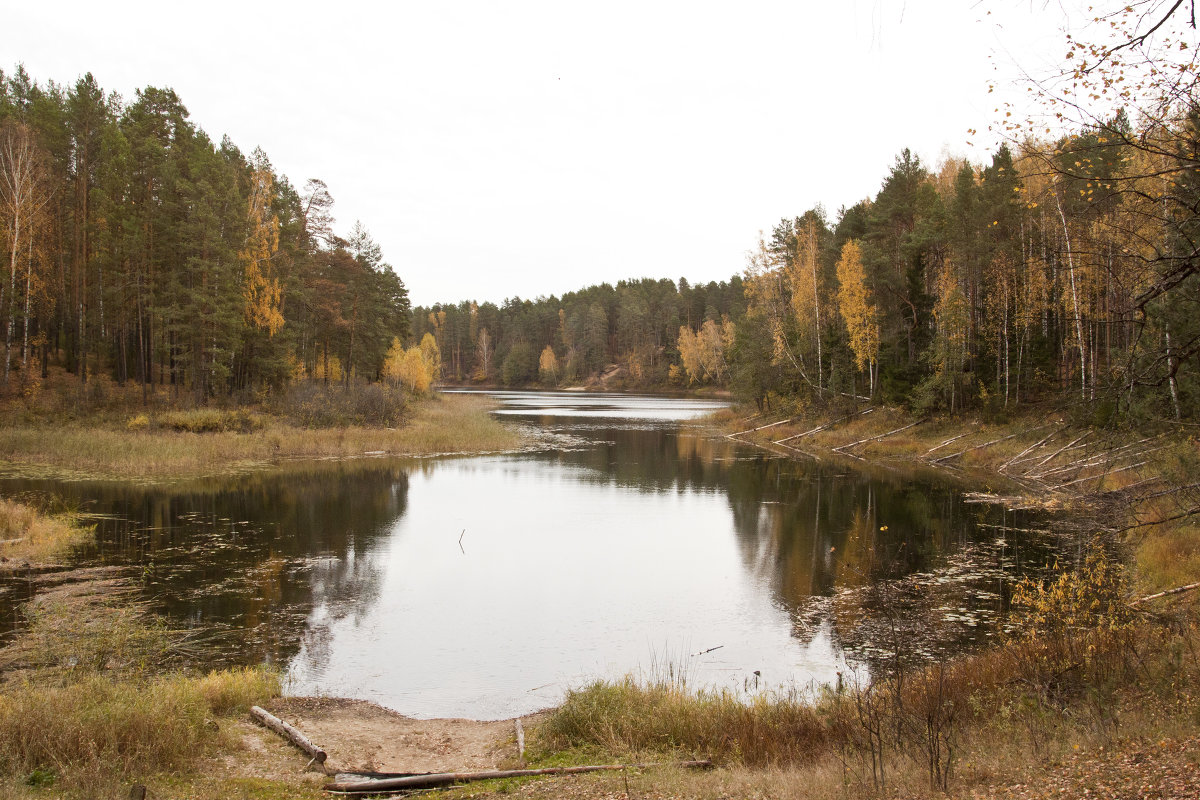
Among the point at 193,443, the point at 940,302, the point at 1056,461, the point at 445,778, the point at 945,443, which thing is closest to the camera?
the point at 445,778

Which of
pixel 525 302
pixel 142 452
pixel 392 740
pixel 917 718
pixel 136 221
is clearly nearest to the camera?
pixel 917 718

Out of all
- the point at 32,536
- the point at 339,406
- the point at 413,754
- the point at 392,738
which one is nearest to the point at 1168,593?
the point at 413,754

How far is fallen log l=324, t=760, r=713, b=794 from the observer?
22.4 ft

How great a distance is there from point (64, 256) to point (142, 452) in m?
15.2

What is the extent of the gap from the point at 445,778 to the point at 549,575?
10341 millimetres

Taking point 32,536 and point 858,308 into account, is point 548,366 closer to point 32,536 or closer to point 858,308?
point 858,308

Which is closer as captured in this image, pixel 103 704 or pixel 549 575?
pixel 103 704

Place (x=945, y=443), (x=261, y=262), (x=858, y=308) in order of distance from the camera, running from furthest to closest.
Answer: (x=261, y=262), (x=858, y=308), (x=945, y=443)

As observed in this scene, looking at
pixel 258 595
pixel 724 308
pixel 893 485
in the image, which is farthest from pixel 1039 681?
pixel 724 308

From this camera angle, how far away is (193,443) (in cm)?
3150

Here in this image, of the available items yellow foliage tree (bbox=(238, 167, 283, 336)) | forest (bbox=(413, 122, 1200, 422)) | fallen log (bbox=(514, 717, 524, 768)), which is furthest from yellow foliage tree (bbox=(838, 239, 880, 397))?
fallen log (bbox=(514, 717, 524, 768))

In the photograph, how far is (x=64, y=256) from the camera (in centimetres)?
3769

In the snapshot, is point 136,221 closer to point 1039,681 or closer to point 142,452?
point 142,452

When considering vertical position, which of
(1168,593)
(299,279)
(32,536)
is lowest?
(32,536)
